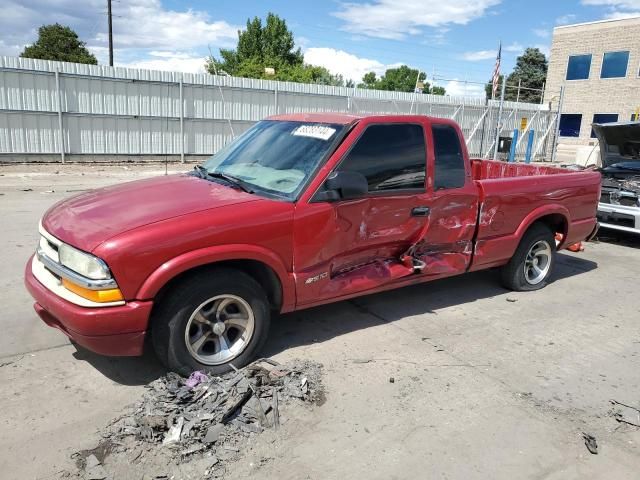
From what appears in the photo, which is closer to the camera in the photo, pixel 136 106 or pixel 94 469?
pixel 94 469

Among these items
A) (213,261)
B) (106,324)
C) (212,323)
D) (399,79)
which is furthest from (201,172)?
(399,79)

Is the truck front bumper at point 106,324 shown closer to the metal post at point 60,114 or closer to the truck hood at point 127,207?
the truck hood at point 127,207

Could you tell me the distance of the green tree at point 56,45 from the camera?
44500 millimetres

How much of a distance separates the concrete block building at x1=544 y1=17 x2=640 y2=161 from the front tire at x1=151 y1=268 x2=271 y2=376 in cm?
3118

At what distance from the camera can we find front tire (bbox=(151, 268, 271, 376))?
3459 mm

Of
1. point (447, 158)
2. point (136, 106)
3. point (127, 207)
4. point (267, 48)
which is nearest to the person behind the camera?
point (127, 207)

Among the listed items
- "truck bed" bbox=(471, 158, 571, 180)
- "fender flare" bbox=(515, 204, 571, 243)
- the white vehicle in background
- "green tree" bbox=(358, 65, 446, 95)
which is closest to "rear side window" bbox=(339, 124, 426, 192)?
"fender flare" bbox=(515, 204, 571, 243)

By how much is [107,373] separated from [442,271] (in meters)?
3.04

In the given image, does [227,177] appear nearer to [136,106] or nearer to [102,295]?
[102,295]

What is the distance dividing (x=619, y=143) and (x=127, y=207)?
8572 mm

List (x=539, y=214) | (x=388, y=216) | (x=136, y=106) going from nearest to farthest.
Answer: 1. (x=388, y=216)
2. (x=539, y=214)
3. (x=136, y=106)

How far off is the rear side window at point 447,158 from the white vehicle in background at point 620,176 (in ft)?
15.6

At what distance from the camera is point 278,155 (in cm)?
441

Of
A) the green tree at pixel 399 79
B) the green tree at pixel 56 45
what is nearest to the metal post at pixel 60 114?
the green tree at pixel 56 45
